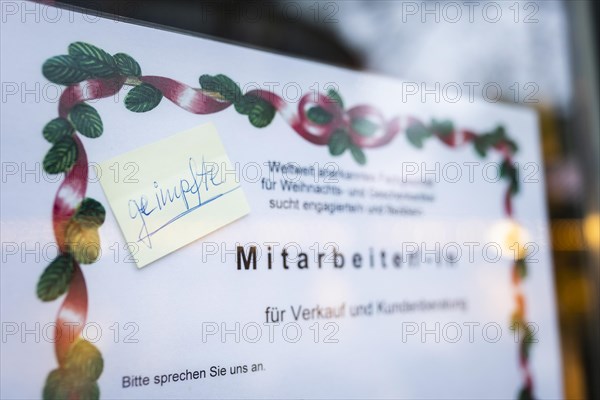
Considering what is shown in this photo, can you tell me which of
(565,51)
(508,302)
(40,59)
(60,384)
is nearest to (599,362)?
(508,302)

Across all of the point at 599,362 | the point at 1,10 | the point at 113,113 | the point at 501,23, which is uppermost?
the point at 501,23

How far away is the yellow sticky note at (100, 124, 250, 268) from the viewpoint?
0.72 metres

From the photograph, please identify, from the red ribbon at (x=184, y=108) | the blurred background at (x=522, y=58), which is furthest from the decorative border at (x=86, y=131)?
the blurred background at (x=522, y=58)

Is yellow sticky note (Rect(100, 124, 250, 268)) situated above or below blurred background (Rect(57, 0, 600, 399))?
below

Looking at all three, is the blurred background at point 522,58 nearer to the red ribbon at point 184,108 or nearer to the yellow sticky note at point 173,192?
the red ribbon at point 184,108

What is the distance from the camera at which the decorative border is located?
0.67 meters

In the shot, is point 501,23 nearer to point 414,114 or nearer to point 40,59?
point 414,114

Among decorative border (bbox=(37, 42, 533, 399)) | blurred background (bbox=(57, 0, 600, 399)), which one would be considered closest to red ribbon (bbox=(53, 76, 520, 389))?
decorative border (bbox=(37, 42, 533, 399))

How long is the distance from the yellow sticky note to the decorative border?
3 centimetres

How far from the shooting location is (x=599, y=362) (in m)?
1.29

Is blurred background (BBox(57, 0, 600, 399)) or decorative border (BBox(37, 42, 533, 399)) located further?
blurred background (BBox(57, 0, 600, 399))

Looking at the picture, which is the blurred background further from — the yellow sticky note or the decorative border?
the yellow sticky note

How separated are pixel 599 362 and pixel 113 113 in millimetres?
1163

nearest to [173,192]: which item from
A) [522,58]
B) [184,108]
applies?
[184,108]
